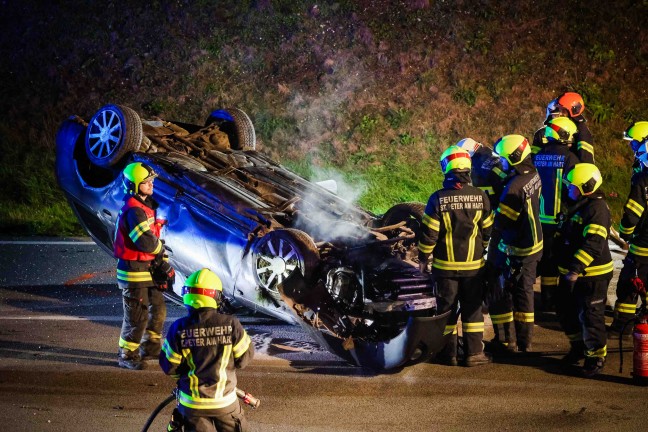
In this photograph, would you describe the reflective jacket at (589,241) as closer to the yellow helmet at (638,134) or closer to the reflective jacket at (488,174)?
the reflective jacket at (488,174)

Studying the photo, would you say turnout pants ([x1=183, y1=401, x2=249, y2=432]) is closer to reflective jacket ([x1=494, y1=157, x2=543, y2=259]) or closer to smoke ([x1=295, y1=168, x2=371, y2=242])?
smoke ([x1=295, y1=168, x2=371, y2=242])

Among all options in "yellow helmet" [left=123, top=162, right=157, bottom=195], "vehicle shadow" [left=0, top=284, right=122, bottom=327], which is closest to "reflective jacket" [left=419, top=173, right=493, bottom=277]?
"yellow helmet" [left=123, top=162, right=157, bottom=195]

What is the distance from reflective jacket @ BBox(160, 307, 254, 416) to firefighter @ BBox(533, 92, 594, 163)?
17.7 feet

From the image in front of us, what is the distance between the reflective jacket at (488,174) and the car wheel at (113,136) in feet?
11.3

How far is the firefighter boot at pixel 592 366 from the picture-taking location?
7602 millimetres

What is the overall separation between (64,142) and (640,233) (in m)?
5.93

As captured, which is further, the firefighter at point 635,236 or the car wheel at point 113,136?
the car wheel at point 113,136

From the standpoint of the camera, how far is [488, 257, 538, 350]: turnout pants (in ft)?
27.0

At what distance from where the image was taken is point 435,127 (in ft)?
55.2

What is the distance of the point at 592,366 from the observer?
299 inches

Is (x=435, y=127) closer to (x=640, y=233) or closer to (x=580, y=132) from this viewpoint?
(x=580, y=132)

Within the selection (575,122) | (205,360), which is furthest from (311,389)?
(575,122)

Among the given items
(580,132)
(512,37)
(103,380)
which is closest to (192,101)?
(512,37)

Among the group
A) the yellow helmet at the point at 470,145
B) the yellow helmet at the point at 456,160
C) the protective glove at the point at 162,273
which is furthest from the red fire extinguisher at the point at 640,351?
the protective glove at the point at 162,273
